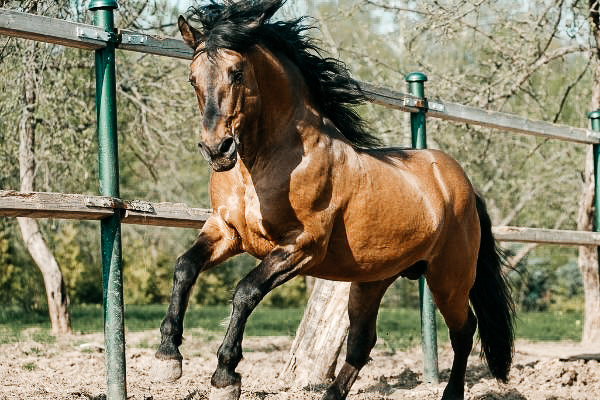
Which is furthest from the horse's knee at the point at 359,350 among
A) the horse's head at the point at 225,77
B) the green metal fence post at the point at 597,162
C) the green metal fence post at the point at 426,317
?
the green metal fence post at the point at 597,162

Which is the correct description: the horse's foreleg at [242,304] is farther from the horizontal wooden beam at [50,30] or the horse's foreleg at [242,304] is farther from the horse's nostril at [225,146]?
the horizontal wooden beam at [50,30]

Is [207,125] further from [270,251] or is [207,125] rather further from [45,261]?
[45,261]

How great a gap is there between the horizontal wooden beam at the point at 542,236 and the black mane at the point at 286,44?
1.74 m

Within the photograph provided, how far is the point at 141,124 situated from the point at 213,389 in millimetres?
8146

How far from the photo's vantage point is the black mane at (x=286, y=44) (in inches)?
147

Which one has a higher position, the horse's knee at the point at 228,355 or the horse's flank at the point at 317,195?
the horse's flank at the point at 317,195

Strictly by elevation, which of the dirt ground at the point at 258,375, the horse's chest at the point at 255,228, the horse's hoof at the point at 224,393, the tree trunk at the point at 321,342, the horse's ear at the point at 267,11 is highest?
the horse's ear at the point at 267,11

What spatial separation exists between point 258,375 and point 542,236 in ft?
7.88

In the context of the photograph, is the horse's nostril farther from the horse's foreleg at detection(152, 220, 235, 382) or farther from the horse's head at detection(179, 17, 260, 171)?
the horse's foreleg at detection(152, 220, 235, 382)

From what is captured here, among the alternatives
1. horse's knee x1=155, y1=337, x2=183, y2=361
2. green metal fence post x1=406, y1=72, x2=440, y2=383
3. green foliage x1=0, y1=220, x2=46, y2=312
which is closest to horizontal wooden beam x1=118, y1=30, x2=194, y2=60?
horse's knee x1=155, y1=337, x2=183, y2=361

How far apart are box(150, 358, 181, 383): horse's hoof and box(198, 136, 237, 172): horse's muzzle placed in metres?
0.85

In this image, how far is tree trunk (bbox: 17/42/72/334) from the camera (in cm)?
940

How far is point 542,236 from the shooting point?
6.56 m

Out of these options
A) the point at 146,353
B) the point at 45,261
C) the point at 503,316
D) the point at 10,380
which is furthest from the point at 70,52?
the point at 503,316
